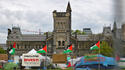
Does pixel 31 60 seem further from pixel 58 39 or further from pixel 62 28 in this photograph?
pixel 62 28

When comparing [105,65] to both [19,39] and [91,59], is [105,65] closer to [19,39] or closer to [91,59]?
[91,59]

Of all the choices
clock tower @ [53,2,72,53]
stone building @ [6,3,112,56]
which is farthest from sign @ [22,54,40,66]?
clock tower @ [53,2,72,53]

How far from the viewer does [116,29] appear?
2.14 m

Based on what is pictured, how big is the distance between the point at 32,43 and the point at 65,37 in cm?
1248

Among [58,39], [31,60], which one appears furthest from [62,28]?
[31,60]

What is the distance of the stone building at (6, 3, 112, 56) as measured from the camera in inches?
2586

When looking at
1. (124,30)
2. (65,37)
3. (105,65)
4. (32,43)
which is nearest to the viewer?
(124,30)

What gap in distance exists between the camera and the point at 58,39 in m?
66.1

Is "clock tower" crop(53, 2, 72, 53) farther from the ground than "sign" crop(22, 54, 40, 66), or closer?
farther from the ground

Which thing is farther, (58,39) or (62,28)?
(58,39)

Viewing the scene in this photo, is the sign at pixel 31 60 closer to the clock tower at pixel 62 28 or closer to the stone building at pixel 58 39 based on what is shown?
the stone building at pixel 58 39

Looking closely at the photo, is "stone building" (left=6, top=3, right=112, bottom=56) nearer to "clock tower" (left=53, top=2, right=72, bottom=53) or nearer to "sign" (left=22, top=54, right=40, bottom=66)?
"clock tower" (left=53, top=2, right=72, bottom=53)

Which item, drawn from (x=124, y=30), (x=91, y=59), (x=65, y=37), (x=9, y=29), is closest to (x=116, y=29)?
(x=124, y=30)

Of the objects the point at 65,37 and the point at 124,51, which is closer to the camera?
the point at 124,51
